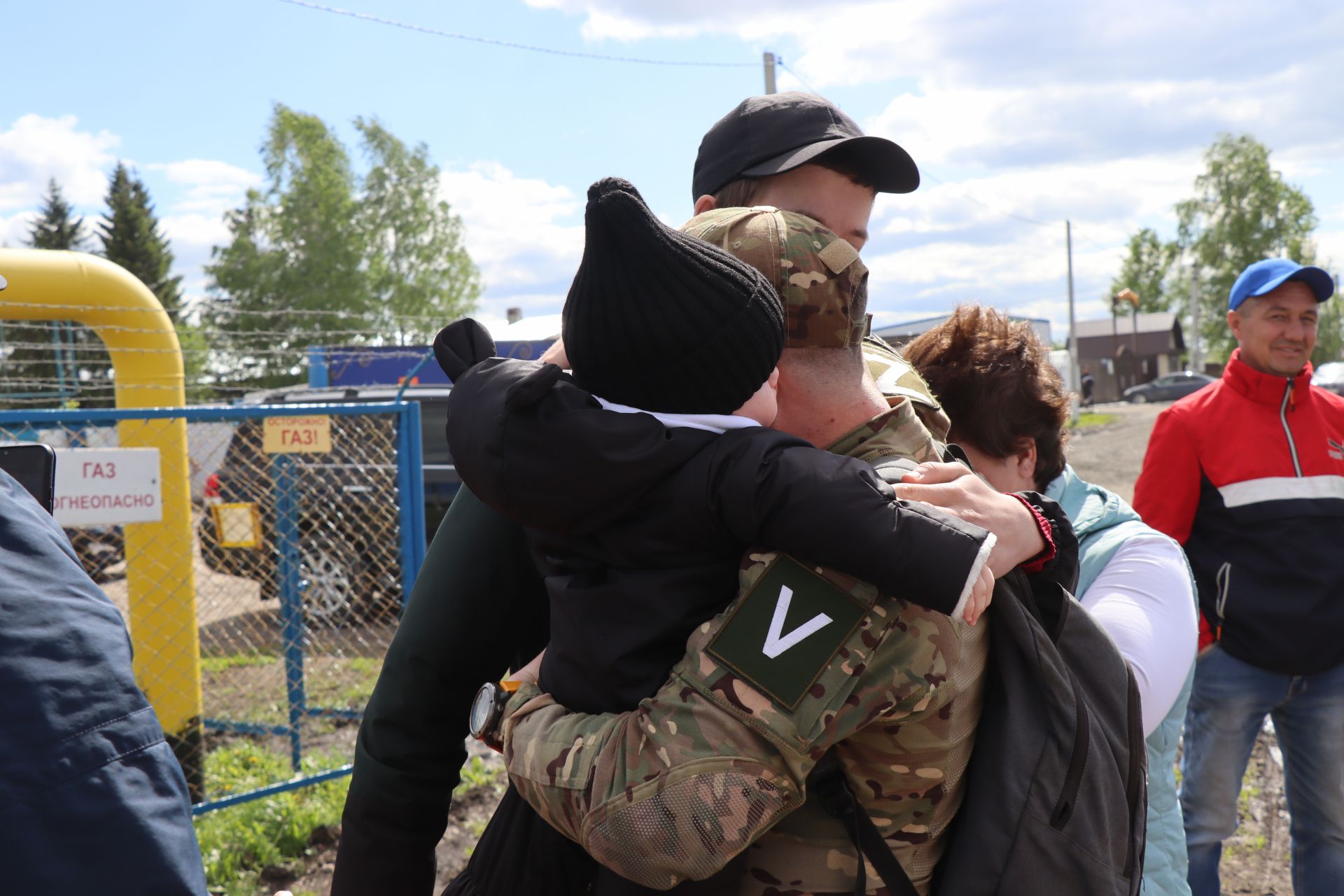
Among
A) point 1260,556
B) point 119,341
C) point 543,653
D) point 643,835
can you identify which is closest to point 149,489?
point 119,341

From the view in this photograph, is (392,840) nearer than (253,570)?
Yes

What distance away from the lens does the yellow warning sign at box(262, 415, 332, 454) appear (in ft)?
16.7

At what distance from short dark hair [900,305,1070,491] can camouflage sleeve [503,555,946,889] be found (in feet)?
3.81

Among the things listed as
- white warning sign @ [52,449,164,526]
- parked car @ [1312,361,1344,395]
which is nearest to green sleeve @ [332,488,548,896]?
white warning sign @ [52,449,164,526]

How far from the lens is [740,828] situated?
1.05 m

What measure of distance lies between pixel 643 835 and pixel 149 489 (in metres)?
3.86

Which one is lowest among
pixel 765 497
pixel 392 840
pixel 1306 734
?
pixel 1306 734

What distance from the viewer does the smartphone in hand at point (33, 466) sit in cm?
154

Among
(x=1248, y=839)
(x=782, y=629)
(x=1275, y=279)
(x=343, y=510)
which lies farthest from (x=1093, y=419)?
(x=782, y=629)

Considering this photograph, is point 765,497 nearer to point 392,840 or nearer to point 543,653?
point 543,653

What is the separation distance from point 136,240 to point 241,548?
140 feet

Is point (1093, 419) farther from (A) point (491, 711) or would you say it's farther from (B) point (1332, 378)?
(A) point (491, 711)

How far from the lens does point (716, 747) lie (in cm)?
106

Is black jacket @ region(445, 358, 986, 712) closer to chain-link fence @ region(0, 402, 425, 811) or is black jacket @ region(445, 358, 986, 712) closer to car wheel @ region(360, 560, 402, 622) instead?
chain-link fence @ region(0, 402, 425, 811)
